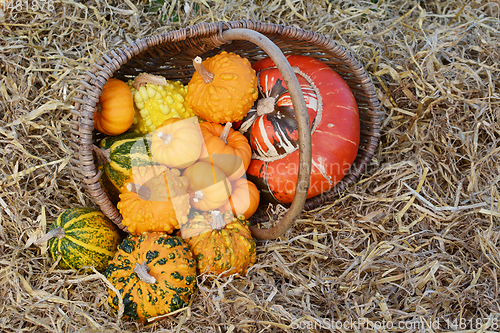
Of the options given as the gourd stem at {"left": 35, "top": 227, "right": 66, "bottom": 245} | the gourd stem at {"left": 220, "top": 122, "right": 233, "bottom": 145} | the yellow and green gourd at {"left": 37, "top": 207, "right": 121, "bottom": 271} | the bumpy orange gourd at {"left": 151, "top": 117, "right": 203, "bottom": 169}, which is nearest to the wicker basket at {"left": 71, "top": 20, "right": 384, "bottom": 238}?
the yellow and green gourd at {"left": 37, "top": 207, "right": 121, "bottom": 271}

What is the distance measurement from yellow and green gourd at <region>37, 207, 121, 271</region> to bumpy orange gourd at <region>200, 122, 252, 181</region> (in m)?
0.73

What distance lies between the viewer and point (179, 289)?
1760 millimetres

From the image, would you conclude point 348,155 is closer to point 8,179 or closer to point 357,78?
point 357,78

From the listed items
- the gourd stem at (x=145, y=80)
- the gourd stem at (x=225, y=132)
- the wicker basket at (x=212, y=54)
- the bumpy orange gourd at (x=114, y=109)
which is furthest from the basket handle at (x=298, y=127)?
the bumpy orange gourd at (x=114, y=109)

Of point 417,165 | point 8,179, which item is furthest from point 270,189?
point 8,179

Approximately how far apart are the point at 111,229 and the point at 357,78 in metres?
1.80

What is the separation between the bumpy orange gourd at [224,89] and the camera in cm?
210

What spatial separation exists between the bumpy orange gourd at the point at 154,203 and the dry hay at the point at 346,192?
1.26ft

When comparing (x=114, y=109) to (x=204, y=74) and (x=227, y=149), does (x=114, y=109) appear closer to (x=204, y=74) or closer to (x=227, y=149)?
(x=204, y=74)

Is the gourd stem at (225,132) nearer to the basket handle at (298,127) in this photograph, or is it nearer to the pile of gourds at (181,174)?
the pile of gourds at (181,174)

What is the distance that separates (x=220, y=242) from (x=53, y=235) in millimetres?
887

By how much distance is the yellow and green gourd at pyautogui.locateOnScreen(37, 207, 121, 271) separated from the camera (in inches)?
74.9

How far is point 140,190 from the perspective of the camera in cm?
190

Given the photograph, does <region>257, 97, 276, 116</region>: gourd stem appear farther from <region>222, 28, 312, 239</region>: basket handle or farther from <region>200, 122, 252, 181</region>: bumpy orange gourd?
<region>222, 28, 312, 239</region>: basket handle
